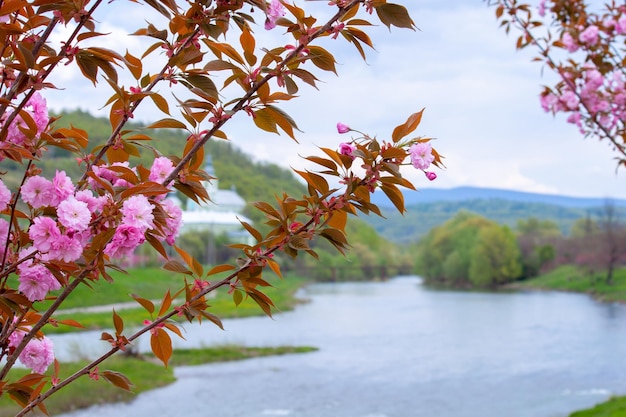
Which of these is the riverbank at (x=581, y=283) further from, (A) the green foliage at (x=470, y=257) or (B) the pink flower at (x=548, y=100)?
(B) the pink flower at (x=548, y=100)

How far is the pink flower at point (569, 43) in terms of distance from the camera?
11.8 ft

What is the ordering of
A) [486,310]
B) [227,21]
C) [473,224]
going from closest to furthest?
[227,21], [486,310], [473,224]

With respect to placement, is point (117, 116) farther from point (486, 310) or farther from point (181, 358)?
point (486, 310)

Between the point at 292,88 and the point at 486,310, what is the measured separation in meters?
27.5

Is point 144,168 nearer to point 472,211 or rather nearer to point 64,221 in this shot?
point 64,221

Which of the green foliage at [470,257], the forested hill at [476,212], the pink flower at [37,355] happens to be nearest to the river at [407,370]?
the pink flower at [37,355]

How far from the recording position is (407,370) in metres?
13.9

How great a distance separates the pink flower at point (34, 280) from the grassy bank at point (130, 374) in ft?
20.6

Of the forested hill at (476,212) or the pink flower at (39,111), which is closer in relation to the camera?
the pink flower at (39,111)

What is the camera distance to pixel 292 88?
113cm

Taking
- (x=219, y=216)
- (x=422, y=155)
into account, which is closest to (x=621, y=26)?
(x=422, y=155)

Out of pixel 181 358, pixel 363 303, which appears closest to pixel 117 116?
pixel 181 358

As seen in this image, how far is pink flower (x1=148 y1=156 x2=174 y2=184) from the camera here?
118cm

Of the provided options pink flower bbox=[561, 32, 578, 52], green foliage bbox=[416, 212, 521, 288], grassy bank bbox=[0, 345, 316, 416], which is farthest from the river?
green foliage bbox=[416, 212, 521, 288]
